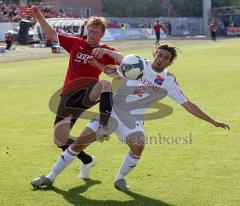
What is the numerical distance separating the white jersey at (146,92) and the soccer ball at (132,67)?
12cm

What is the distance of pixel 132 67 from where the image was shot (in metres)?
6.28

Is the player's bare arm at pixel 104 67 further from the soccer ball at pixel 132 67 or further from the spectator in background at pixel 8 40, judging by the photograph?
the spectator in background at pixel 8 40

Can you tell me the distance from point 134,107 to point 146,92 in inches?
10.3

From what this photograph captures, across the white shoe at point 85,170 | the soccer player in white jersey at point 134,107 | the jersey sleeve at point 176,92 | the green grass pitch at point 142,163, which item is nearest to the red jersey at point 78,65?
the soccer player in white jersey at point 134,107

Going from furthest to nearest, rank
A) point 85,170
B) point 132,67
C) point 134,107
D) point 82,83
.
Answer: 1. point 85,170
2. point 82,83
3. point 134,107
4. point 132,67

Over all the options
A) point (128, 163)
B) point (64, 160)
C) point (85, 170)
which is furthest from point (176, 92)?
point (85, 170)

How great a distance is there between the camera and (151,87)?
6.50 meters

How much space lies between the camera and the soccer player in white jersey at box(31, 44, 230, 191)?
6398 millimetres

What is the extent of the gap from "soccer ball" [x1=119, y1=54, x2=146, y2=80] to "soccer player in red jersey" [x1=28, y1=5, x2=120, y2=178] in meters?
0.36

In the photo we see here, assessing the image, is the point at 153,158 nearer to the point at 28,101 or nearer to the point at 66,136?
the point at 66,136

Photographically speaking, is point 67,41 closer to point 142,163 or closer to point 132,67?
point 132,67

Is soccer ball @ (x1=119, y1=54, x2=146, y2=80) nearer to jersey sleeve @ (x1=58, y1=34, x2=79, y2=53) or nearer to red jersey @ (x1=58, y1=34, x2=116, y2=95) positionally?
red jersey @ (x1=58, y1=34, x2=116, y2=95)

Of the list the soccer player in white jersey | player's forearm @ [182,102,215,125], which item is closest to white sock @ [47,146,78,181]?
the soccer player in white jersey

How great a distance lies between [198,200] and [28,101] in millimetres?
9535
